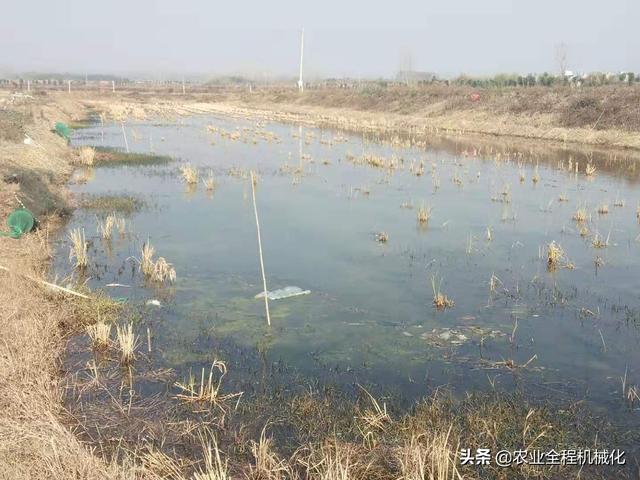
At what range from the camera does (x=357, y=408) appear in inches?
250

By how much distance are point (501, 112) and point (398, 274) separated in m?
33.8

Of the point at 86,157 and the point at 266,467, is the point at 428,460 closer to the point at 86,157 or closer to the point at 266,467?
the point at 266,467

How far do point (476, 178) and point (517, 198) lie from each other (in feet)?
11.7

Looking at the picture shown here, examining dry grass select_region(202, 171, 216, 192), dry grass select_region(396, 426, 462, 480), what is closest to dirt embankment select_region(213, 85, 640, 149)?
dry grass select_region(202, 171, 216, 192)

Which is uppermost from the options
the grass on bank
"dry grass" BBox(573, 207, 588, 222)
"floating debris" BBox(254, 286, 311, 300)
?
"dry grass" BBox(573, 207, 588, 222)

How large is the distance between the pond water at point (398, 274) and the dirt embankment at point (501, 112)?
12.3 meters

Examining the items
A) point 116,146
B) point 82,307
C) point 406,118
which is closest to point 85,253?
point 82,307

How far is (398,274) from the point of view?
36.7 feet

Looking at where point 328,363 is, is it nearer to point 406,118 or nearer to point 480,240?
point 480,240

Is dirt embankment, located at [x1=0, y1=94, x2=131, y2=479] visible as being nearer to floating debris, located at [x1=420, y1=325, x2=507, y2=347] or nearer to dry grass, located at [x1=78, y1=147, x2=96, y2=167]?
floating debris, located at [x1=420, y1=325, x2=507, y2=347]

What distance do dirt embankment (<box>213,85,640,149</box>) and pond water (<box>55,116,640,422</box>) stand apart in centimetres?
1226

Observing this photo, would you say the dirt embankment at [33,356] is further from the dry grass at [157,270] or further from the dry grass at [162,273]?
the dry grass at [162,273]

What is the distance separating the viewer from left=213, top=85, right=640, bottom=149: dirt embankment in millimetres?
33438

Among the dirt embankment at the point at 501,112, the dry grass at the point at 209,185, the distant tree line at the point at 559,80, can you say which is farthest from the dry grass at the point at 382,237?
the distant tree line at the point at 559,80
